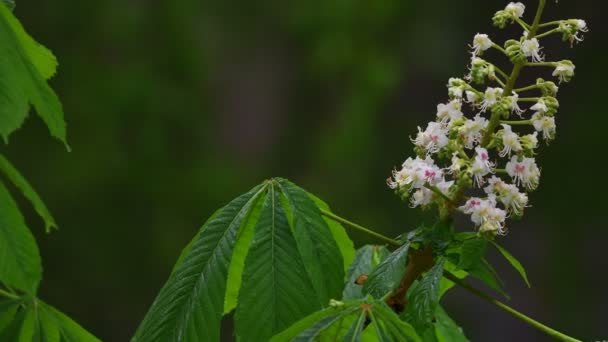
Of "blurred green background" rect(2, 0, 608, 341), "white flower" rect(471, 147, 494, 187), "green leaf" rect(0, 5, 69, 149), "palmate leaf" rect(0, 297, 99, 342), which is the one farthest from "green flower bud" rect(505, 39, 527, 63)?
"blurred green background" rect(2, 0, 608, 341)

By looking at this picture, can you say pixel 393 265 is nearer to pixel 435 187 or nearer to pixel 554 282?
pixel 435 187

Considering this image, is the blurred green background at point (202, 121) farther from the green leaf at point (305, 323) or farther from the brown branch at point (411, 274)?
the green leaf at point (305, 323)

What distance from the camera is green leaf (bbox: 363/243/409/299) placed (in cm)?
108

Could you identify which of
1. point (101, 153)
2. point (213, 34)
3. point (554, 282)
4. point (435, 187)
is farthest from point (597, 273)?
point (435, 187)

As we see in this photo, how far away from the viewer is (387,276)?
1.09 m

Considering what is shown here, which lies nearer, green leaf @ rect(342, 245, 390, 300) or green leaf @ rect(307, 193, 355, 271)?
green leaf @ rect(307, 193, 355, 271)

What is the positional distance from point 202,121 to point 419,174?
181 inches

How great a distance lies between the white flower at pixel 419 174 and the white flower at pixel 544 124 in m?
0.12

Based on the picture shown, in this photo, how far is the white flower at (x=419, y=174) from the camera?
1.10m

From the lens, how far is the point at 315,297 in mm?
1048

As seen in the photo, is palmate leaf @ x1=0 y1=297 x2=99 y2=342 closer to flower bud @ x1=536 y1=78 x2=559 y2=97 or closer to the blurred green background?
flower bud @ x1=536 y1=78 x2=559 y2=97

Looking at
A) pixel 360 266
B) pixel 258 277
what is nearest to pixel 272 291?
pixel 258 277

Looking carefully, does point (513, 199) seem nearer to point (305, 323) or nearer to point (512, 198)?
point (512, 198)

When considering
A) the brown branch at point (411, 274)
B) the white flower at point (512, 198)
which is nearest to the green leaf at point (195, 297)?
the brown branch at point (411, 274)
